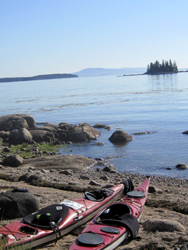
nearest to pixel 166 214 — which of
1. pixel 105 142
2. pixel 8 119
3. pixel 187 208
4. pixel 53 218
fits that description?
pixel 187 208

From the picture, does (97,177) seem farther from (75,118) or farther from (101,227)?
→ (75,118)

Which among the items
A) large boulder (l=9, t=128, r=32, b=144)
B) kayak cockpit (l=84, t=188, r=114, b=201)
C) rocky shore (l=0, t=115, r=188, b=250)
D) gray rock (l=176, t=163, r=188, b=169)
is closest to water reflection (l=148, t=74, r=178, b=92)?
large boulder (l=9, t=128, r=32, b=144)

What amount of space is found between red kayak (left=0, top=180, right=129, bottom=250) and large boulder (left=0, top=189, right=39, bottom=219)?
59cm

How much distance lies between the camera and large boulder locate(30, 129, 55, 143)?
976 inches

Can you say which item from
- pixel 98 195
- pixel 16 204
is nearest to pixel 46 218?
pixel 16 204

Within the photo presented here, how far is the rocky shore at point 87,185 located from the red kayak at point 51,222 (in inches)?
10.2

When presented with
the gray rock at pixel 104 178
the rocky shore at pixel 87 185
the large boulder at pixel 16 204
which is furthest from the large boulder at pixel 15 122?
the large boulder at pixel 16 204

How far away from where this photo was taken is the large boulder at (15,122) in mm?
27728

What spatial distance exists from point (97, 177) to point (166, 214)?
6.52 m

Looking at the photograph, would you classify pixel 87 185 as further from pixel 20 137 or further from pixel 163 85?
pixel 163 85

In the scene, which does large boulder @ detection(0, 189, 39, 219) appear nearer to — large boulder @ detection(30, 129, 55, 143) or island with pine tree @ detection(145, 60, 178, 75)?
large boulder @ detection(30, 129, 55, 143)

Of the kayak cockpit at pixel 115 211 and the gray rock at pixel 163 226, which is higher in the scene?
the kayak cockpit at pixel 115 211

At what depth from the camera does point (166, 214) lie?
27.3ft

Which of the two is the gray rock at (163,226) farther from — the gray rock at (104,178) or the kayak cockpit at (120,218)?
the gray rock at (104,178)
